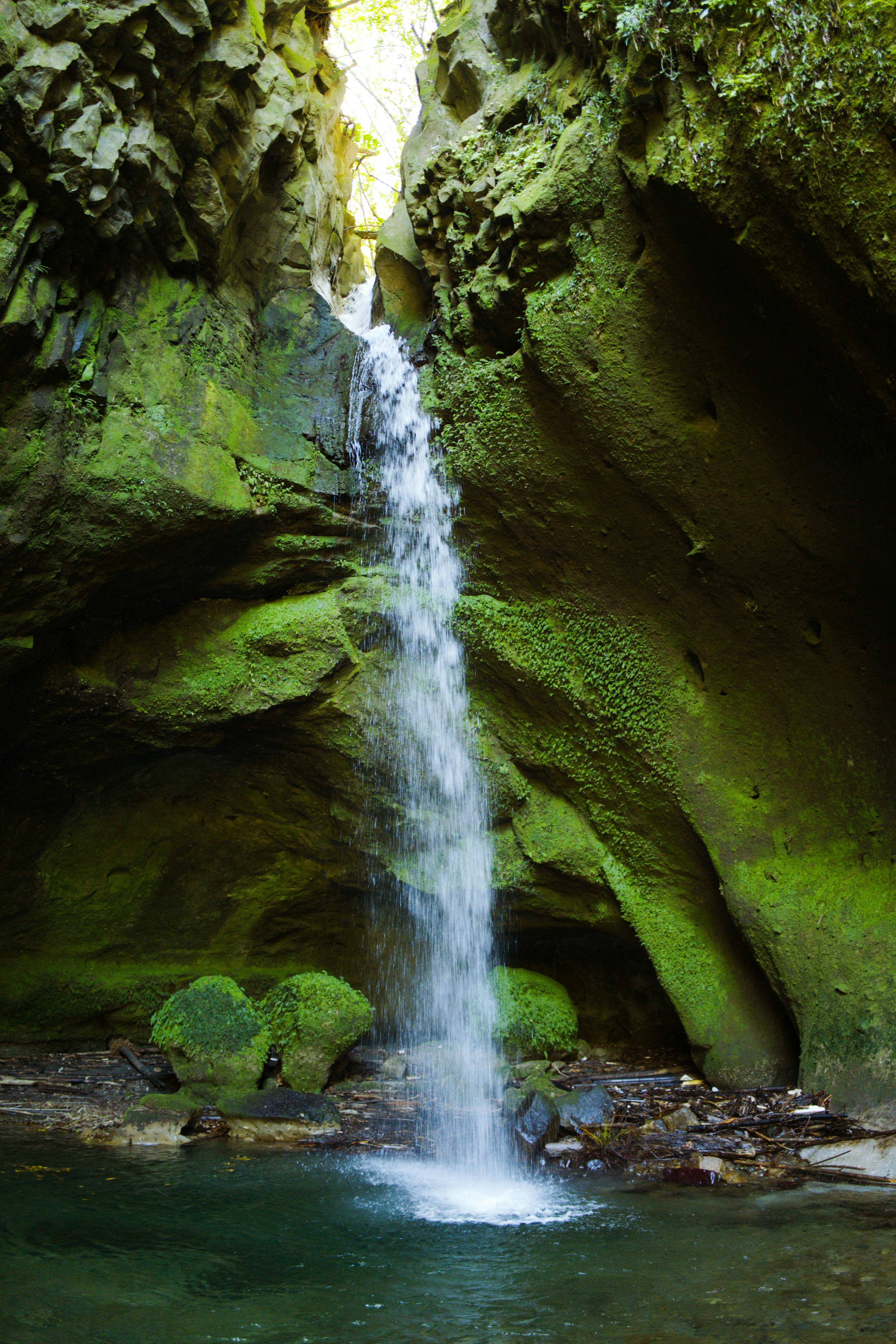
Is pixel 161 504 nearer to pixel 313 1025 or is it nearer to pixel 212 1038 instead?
pixel 212 1038

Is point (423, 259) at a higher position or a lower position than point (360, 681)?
higher

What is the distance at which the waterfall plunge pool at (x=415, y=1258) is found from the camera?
3.16 metres

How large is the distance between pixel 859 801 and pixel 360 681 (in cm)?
431

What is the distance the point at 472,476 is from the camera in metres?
7.92

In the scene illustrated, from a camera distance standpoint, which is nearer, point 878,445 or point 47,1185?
point 47,1185

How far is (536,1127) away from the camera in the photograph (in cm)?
584

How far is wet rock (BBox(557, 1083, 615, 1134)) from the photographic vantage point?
6.01 m

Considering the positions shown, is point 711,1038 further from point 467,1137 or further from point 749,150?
point 749,150

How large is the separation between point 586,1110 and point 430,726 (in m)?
3.50

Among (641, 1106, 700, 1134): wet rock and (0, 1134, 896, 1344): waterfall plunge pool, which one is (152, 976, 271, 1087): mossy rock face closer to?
(0, 1134, 896, 1344): waterfall plunge pool

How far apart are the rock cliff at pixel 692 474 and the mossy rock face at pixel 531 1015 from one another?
2.55 ft

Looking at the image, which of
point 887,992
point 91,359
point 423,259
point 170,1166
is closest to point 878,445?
point 887,992

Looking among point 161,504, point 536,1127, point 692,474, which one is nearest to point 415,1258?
point 536,1127

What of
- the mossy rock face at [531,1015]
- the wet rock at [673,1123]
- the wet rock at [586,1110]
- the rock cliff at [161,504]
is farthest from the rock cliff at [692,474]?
the rock cliff at [161,504]
